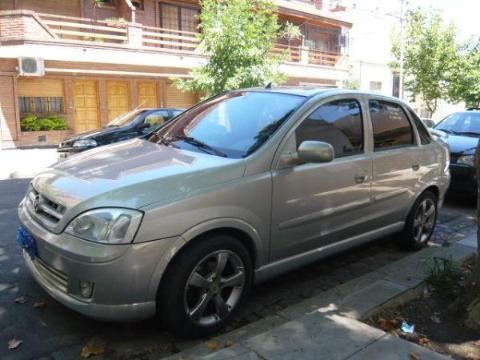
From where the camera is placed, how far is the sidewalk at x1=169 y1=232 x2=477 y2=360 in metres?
2.94

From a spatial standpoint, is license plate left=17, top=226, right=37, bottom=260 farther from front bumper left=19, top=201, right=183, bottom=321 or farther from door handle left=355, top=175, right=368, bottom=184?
door handle left=355, top=175, right=368, bottom=184

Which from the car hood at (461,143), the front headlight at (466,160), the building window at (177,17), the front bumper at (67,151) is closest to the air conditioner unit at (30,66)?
the front bumper at (67,151)

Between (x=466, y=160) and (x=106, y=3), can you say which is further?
(x=106, y=3)

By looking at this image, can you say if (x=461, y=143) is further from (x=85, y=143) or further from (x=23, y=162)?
(x=23, y=162)

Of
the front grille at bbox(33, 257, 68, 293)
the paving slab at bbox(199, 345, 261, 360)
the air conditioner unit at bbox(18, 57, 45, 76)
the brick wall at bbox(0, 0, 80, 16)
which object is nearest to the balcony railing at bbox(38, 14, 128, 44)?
the brick wall at bbox(0, 0, 80, 16)

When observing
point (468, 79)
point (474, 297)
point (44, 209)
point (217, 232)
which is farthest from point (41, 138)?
point (468, 79)

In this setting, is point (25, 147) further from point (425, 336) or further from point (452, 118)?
point (425, 336)

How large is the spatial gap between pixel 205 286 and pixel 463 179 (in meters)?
5.62

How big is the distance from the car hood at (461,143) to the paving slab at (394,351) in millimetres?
5194

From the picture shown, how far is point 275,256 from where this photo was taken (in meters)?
3.76

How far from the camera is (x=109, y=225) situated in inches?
114

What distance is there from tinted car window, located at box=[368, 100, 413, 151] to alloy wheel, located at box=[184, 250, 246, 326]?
194 cm

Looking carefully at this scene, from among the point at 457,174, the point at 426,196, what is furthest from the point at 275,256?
the point at 457,174

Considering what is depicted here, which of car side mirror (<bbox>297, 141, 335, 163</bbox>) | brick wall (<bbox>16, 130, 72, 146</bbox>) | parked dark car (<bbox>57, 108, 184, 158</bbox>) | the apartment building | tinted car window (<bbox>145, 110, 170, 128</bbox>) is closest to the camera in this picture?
car side mirror (<bbox>297, 141, 335, 163</bbox>)
